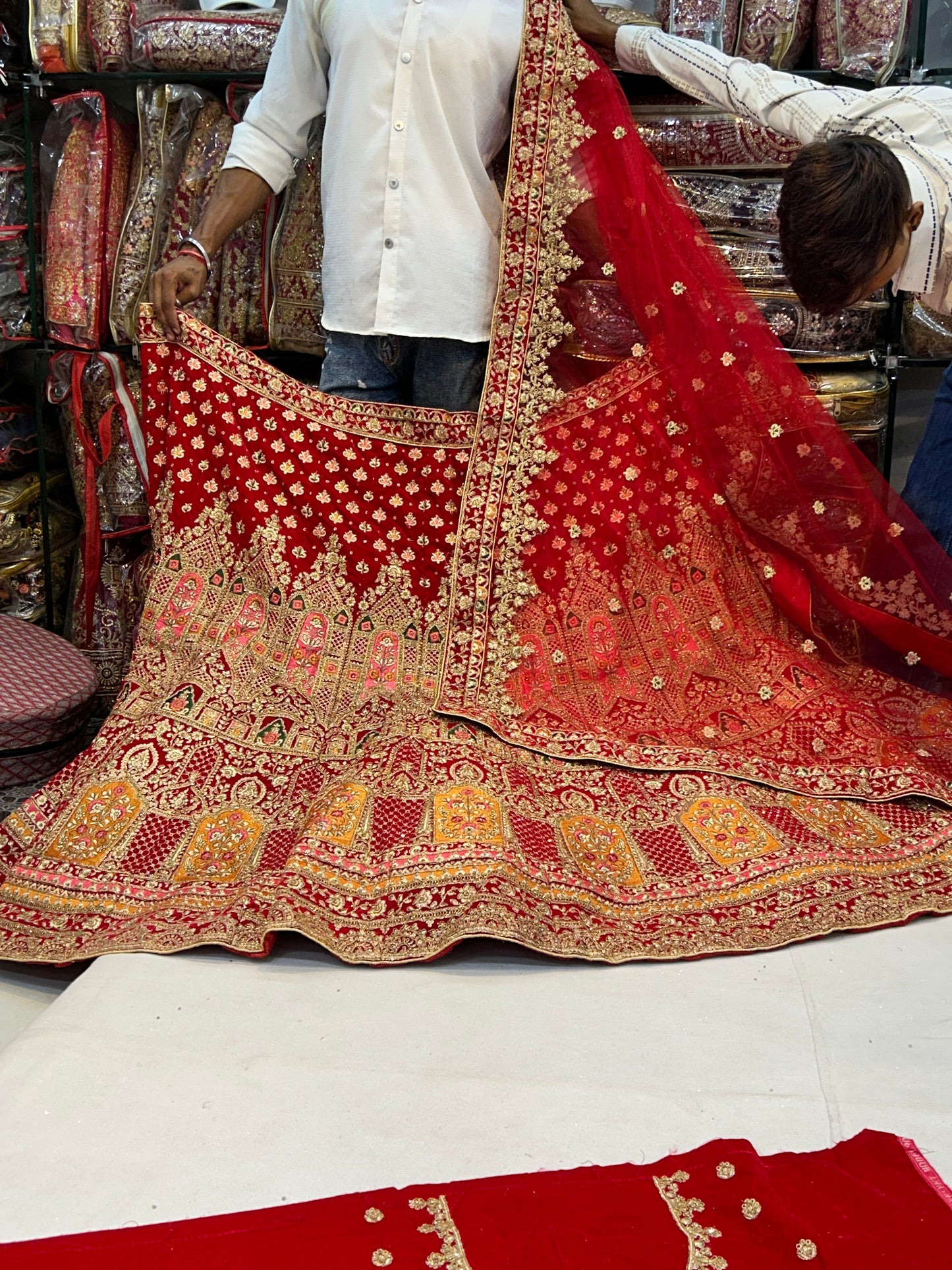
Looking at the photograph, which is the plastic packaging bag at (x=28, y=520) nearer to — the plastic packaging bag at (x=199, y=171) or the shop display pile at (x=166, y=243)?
the shop display pile at (x=166, y=243)

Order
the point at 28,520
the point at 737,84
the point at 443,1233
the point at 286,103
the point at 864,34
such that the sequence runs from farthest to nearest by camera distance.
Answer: the point at 28,520 → the point at 864,34 → the point at 286,103 → the point at 737,84 → the point at 443,1233

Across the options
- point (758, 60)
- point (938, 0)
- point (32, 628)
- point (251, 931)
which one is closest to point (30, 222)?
point (32, 628)

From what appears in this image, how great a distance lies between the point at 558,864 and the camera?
194 centimetres

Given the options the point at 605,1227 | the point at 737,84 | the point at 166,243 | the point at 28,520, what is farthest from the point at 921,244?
the point at 28,520

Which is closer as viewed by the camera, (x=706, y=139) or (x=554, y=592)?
(x=554, y=592)

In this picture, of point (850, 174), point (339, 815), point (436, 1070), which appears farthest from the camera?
point (339, 815)

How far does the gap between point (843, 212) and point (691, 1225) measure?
1.40m

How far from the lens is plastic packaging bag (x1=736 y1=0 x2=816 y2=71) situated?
99.5 inches

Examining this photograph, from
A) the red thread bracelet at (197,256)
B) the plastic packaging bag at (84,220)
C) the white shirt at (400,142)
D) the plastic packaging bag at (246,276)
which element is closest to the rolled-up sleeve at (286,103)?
the white shirt at (400,142)

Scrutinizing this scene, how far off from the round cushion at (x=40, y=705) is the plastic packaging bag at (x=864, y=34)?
2.12 m

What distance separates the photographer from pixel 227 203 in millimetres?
2404

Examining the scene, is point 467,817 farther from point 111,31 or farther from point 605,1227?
point 111,31

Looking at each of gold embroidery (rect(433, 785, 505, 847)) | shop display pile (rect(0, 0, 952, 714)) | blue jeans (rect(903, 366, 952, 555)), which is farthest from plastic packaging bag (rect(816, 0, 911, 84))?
gold embroidery (rect(433, 785, 505, 847))

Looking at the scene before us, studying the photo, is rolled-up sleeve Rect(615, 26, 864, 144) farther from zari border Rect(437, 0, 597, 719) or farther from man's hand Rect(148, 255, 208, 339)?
man's hand Rect(148, 255, 208, 339)
